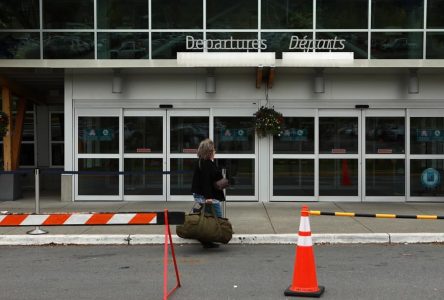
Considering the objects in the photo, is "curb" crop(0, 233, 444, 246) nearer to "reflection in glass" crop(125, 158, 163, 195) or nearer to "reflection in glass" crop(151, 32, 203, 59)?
"reflection in glass" crop(125, 158, 163, 195)

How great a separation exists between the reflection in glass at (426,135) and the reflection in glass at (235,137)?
13.6ft

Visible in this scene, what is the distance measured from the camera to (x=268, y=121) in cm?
1357

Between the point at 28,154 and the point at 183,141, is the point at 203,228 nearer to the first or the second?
the point at 183,141

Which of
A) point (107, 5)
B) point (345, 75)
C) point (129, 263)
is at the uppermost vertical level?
point (107, 5)

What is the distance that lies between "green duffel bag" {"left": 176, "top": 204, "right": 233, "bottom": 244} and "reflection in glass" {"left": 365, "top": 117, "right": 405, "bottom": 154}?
7.00 meters

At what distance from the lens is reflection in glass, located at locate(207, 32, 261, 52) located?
44.9 feet

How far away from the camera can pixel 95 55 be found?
45.4ft

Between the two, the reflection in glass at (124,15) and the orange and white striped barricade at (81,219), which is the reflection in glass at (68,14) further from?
the orange and white striped barricade at (81,219)

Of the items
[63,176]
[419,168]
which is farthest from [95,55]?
[419,168]

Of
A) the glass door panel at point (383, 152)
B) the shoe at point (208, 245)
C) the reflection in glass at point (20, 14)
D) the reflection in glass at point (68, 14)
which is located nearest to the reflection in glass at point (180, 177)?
the reflection in glass at point (68, 14)

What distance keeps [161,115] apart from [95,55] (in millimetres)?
2240

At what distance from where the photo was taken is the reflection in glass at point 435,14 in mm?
13664

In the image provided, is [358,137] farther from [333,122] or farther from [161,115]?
[161,115]

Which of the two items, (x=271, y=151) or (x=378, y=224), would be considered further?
(x=271, y=151)
